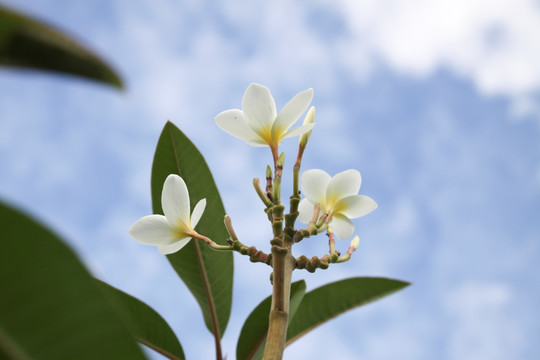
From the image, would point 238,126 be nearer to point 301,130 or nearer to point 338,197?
point 301,130

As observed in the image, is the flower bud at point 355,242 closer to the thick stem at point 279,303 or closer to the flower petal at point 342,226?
the flower petal at point 342,226

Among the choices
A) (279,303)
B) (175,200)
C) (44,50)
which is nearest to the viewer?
(44,50)

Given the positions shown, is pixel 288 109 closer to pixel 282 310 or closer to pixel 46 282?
pixel 282 310

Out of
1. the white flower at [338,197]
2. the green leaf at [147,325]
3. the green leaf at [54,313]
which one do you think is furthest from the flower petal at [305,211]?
the green leaf at [54,313]

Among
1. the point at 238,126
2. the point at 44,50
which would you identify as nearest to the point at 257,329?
the point at 238,126

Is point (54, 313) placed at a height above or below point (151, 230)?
below

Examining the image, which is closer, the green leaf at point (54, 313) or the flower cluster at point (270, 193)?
the green leaf at point (54, 313)
